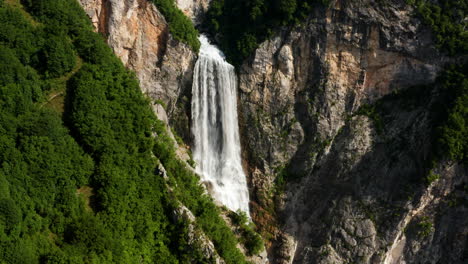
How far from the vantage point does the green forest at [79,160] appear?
24.7 meters

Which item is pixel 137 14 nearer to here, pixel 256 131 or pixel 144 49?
pixel 144 49

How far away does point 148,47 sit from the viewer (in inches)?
1335

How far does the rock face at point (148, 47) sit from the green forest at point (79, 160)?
1420 mm

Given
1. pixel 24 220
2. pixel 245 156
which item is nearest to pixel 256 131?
pixel 245 156

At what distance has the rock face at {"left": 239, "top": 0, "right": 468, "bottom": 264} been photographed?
35469 millimetres

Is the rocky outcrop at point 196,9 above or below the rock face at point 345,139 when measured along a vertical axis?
above

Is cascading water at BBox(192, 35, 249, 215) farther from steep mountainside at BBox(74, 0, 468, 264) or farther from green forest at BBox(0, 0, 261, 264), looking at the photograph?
green forest at BBox(0, 0, 261, 264)

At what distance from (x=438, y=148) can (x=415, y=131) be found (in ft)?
6.15

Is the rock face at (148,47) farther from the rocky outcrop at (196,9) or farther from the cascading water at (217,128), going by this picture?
the rocky outcrop at (196,9)

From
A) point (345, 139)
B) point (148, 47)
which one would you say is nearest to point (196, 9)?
point (148, 47)

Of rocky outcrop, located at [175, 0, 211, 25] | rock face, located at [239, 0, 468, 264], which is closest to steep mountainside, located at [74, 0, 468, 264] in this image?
rock face, located at [239, 0, 468, 264]

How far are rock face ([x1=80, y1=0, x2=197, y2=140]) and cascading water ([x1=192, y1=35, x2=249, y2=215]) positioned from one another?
103cm

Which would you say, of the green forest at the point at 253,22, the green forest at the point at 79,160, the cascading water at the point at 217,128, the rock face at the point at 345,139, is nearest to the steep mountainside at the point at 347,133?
the rock face at the point at 345,139

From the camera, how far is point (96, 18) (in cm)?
3256
